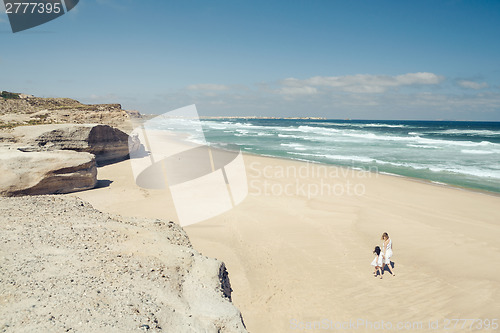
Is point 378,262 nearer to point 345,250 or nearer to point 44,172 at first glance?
point 345,250

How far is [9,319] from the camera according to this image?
2.38 metres

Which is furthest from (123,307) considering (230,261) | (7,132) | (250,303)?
(7,132)

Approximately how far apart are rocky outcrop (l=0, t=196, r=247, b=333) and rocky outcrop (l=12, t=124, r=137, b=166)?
27.9 feet

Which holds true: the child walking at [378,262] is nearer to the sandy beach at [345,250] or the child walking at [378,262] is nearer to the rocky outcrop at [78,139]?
the sandy beach at [345,250]

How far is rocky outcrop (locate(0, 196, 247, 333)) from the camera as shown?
8.41 ft

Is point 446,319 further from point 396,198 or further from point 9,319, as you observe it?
point 396,198

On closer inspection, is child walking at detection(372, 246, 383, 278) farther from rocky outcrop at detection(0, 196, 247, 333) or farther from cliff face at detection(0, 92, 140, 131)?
cliff face at detection(0, 92, 140, 131)

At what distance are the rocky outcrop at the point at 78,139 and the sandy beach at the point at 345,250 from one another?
4.47 feet

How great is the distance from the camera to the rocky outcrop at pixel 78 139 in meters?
12.2

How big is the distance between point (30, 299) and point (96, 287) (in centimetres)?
55


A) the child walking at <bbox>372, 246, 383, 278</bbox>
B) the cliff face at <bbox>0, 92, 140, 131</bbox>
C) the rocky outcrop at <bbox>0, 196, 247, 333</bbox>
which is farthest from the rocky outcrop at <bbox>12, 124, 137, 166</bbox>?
the child walking at <bbox>372, 246, 383, 278</bbox>

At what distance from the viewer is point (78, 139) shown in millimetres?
13773

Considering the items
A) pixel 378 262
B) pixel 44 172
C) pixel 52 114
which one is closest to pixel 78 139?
pixel 44 172

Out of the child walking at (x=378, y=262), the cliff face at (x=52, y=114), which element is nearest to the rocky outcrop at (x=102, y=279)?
the child walking at (x=378, y=262)
